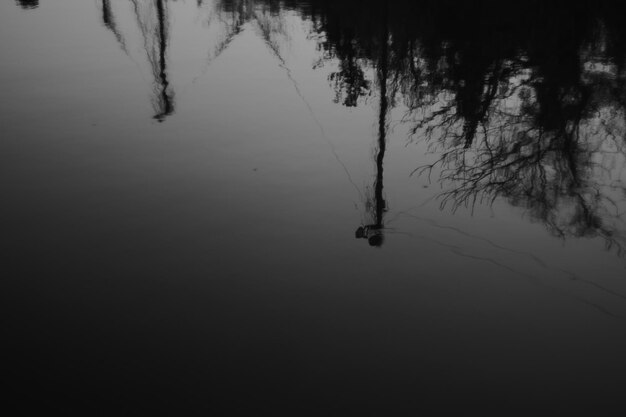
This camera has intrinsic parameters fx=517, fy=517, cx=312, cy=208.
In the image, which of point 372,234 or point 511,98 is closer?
point 372,234

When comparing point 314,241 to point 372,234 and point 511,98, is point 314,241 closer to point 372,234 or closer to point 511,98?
point 372,234

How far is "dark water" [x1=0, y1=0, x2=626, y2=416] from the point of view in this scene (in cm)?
467

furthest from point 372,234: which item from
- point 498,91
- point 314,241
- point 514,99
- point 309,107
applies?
point 498,91

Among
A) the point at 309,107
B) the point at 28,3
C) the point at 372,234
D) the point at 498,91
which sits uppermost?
the point at 28,3

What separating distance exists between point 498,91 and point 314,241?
377 inches

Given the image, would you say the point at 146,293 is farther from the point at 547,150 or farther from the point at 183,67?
the point at 183,67

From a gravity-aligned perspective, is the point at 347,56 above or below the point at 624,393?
above

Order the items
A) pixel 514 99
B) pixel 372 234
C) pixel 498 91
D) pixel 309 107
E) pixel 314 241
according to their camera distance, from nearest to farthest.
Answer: pixel 314 241
pixel 372 234
pixel 309 107
pixel 514 99
pixel 498 91

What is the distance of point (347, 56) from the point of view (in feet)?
63.5

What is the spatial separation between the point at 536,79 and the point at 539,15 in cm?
1278

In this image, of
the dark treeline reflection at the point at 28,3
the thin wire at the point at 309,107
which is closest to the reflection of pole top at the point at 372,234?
the thin wire at the point at 309,107

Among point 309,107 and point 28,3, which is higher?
point 28,3

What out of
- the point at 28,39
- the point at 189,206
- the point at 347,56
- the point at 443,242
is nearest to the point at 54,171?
the point at 189,206

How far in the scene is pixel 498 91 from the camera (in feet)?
46.9
